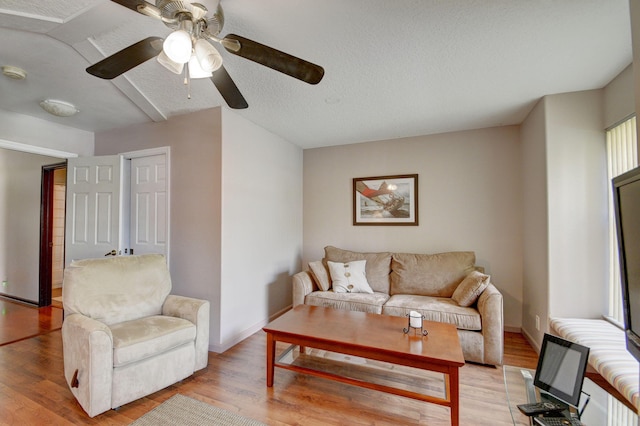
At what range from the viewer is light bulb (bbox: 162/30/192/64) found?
4.11 feet

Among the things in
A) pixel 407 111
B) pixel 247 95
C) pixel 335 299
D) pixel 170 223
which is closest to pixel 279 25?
pixel 247 95

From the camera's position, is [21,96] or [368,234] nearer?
[21,96]

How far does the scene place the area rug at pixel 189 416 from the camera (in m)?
1.76

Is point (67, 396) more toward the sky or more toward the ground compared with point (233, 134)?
more toward the ground

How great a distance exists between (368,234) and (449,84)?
2199 millimetres

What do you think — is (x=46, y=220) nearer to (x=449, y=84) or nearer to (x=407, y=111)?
(x=407, y=111)

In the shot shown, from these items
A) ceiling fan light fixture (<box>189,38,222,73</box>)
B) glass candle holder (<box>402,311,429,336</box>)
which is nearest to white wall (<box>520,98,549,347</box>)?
glass candle holder (<box>402,311,429,336</box>)

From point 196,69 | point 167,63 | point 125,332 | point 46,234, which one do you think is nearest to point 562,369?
point 196,69

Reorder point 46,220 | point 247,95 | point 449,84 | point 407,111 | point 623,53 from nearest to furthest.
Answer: point 623,53 → point 449,84 → point 247,95 → point 407,111 → point 46,220

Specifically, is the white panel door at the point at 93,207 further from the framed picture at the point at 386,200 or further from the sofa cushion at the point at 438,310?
the sofa cushion at the point at 438,310

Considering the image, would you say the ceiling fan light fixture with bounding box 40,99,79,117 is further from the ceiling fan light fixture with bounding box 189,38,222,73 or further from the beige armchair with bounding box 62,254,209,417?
the ceiling fan light fixture with bounding box 189,38,222,73

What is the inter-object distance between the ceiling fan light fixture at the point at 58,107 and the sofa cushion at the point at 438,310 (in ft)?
12.8

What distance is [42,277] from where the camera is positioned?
4.18 m

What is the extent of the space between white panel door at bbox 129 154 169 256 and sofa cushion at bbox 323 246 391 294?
2.09 meters
